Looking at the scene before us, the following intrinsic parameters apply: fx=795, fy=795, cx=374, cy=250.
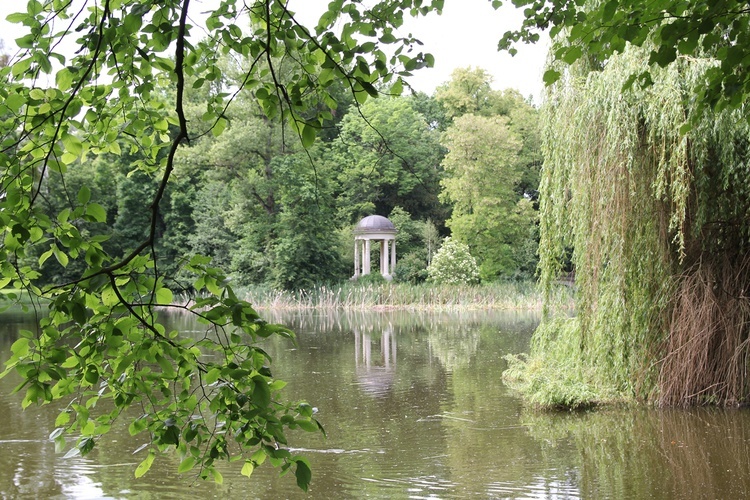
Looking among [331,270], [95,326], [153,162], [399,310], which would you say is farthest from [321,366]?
[331,270]

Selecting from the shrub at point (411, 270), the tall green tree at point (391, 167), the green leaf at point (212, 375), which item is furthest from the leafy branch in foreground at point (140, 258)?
the tall green tree at point (391, 167)

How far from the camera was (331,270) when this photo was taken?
1179 inches

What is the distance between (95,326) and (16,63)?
84 centimetres

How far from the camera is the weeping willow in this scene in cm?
715

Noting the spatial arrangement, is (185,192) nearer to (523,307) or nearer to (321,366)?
(523,307)

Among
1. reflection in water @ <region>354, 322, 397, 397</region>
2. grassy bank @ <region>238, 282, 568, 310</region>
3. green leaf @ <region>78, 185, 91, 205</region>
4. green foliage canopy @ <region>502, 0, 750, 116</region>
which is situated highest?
green foliage canopy @ <region>502, 0, 750, 116</region>

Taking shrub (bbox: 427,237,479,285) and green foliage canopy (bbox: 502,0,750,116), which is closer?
green foliage canopy (bbox: 502,0,750,116)

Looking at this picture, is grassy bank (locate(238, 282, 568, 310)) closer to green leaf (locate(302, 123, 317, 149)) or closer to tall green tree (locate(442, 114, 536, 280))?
tall green tree (locate(442, 114, 536, 280))

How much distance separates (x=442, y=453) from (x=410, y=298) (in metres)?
18.9

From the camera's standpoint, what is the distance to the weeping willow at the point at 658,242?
7152mm

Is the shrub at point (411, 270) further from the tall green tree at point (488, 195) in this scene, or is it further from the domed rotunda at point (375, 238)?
the tall green tree at point (488, 195)

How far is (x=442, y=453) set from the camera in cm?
631

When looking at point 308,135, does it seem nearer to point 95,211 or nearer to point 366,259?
point 95,211

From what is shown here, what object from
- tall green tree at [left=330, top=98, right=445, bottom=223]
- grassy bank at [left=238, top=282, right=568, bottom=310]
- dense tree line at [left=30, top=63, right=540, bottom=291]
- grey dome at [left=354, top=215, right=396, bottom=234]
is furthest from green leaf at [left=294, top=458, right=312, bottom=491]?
tall green tree at [left=330, top=98, right=445, bottom=223]
